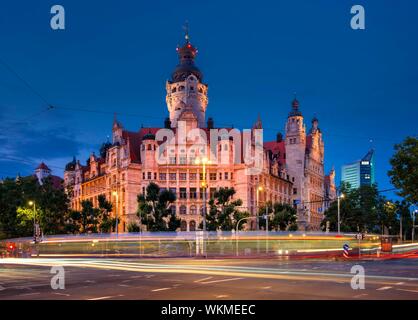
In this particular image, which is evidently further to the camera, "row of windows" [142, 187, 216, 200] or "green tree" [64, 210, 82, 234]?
"row of windows" [142, 187, 216, 200]

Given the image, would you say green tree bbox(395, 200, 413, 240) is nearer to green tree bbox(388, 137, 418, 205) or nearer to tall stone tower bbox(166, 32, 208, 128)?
tall stone tower bbox(166, 32, 208, 128)

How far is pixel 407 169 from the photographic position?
50.4 meters

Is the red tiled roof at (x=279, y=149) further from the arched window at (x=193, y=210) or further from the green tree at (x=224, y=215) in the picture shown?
the green tree at (x=224, y=215)

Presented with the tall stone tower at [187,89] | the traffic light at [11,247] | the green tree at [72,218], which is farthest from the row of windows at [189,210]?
the traffic light at [11,247]

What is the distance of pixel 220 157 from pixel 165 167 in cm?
1187

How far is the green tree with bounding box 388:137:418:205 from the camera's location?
49.3m

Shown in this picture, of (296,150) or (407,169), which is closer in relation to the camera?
(407,169)

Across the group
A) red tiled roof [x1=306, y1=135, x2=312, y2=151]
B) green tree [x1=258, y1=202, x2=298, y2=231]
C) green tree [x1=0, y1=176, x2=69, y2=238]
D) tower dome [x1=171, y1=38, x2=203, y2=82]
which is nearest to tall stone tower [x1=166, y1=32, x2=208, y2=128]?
tower dome [x1=171, y1=38, x2=203, y2=82]

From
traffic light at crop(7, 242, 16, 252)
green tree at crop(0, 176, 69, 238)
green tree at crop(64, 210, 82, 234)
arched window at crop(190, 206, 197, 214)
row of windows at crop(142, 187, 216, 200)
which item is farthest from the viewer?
row of windows at crop(142, 187, 216, 200)

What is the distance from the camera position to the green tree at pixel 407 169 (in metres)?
49.3

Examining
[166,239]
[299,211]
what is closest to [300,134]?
[299,211]

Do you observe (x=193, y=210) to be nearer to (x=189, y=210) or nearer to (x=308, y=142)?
(x=189, y=210)

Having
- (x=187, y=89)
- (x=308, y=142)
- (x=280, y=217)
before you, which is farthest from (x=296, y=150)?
(x=280, y=217)
